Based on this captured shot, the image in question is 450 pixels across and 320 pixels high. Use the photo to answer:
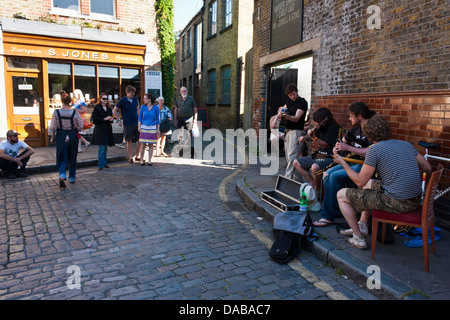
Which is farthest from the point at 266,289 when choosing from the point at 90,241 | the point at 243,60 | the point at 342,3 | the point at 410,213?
the point at 243,60

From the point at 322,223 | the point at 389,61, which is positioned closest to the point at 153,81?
the point at 389,61

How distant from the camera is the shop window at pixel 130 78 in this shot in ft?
42.9

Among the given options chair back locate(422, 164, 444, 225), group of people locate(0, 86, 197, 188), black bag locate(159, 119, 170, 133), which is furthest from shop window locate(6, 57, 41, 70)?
chair back locate(422, 164, 444, 225)

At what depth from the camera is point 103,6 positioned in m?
12.5

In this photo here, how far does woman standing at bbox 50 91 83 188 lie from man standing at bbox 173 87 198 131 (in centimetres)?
391

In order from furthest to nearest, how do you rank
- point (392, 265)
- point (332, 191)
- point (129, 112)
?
point (129, 112), point (332, 191), point (392, 265)

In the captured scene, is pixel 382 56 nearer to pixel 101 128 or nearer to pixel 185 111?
pixel 185 111

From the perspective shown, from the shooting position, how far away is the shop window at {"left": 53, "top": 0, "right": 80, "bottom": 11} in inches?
463

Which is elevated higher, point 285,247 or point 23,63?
point 23,63

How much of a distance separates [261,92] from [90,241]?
8045 mm

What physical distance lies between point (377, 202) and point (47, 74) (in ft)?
37.8

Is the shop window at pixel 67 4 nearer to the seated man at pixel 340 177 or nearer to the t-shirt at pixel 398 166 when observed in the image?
the seated man at pixel 340 177

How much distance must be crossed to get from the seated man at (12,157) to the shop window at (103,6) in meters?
6.46

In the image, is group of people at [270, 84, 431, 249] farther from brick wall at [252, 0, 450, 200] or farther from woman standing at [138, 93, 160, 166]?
woman standing at [138, 93, 160, 166]
